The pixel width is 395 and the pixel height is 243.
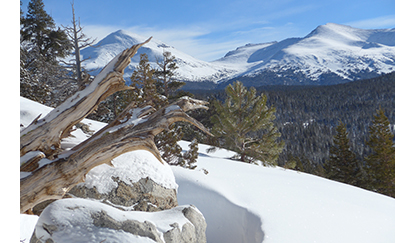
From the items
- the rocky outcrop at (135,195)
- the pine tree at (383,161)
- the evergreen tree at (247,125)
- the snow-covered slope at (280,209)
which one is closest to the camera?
the rocky outcrop at (135,195)

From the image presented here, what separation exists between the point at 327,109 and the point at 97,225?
142m

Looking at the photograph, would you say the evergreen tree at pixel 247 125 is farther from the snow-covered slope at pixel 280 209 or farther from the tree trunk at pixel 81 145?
the tree trunk at pixel 81 145

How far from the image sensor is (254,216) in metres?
5.28

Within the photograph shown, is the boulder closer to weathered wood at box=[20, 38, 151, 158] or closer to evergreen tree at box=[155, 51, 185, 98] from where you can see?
weathered wood at box=[20, 38, 151, 158]

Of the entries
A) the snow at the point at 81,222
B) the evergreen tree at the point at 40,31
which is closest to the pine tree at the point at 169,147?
the snow at the point at 81,222

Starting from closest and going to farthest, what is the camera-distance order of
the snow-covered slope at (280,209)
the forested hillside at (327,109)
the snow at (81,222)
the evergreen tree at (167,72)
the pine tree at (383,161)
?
the snow at (81,222) → the snow-covered slope at (280,209) → the evergreen tree at (167,72) → the pine tree at (383,161) → the forested hillside at (327,109)

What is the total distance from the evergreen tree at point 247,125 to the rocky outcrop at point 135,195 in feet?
28.5

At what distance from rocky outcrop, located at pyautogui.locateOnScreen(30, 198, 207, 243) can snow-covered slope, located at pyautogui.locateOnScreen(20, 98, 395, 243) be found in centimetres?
95

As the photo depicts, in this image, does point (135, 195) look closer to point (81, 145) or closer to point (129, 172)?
point (129, 172)

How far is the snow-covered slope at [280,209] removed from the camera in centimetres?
477

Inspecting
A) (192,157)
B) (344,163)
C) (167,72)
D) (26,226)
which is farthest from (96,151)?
(344,163)

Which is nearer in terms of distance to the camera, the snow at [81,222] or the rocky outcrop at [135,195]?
the snow at [81,222]
